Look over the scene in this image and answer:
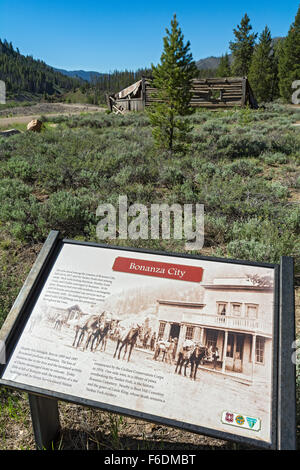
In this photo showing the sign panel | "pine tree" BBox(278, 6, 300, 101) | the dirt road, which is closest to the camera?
the sign panel

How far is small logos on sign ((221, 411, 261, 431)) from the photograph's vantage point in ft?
5.90

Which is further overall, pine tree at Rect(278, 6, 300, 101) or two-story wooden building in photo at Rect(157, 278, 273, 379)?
pine tree at Rect(278, 6, 300, 101)

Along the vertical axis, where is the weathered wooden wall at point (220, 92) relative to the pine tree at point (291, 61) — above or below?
below

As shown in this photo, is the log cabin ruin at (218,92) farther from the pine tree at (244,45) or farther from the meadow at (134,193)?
the pine tree at (244,45)

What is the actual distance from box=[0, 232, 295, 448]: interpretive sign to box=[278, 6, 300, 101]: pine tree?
4191 centimetres

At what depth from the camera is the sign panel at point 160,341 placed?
1.90 meters

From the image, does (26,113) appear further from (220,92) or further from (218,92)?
(220,92)

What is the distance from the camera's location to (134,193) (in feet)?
24.5

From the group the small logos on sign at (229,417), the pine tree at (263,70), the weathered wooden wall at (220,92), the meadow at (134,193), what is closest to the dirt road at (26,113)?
the weathered wooden wall at (220,92)

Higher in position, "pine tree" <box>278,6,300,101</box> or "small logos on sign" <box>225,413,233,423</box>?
"pine tree" <box>278,6,300,101</box>

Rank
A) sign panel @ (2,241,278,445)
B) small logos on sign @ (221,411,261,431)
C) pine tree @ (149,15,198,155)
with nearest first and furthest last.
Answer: small logos on sign @ (221,411,261,431) → sign panel @ (2,241,278,445) → pine tree @ (149,15,198,155)

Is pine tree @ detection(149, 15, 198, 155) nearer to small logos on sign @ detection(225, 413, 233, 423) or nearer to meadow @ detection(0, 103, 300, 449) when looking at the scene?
meadow @ detection(0, 103, 300, 449)

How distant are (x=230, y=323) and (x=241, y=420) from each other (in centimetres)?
54

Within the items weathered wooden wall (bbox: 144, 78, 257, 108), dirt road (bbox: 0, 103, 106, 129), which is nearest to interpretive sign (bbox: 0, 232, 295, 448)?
dirt road (bbox: 0, 103, 106, 129)
